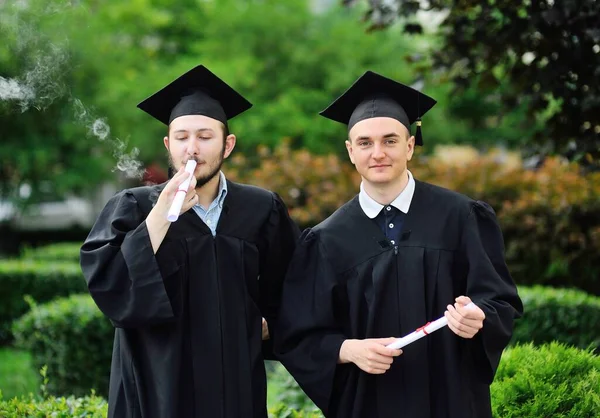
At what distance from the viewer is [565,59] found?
15.2 feet

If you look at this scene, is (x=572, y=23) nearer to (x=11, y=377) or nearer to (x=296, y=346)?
(x=296, y=346)

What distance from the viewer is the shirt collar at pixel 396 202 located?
2963mm

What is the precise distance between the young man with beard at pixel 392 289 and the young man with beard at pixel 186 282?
0.65 feet

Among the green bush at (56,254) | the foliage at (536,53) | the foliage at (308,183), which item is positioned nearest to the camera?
the foliage at (536,53)

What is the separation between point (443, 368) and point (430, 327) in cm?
33

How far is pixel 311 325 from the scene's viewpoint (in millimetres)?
2947

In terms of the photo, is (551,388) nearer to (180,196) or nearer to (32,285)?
(180,196)

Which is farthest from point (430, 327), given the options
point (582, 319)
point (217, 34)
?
point (217, 34)

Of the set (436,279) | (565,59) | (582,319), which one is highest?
(565,59)

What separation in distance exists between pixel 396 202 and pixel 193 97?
0.90m

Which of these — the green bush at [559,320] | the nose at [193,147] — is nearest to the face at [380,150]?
the nose at [193,147]

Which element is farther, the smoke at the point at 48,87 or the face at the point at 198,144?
the smoke at the point at 48,87

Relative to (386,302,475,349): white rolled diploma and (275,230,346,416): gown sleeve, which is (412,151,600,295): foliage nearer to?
(275,230,346,416): gown sleeve

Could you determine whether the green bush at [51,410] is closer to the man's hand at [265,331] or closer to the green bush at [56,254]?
the man's hand at [265,331]
